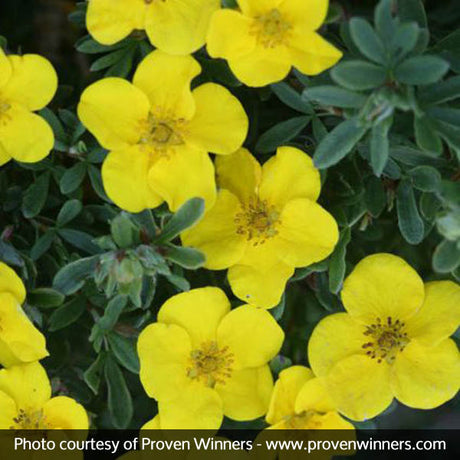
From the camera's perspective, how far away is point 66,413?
5.34ft

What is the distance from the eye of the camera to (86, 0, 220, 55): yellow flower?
1447 mm

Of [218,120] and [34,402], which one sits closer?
[218,120]

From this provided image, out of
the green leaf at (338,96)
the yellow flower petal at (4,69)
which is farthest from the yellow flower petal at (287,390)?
the yellow flower petal at (4,69)

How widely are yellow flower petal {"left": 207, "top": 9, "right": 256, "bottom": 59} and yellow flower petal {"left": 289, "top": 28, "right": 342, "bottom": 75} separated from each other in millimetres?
76

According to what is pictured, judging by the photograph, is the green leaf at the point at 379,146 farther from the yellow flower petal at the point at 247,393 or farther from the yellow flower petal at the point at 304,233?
the yellow flower petal at the point at 247,393

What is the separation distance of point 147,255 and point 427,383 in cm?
60

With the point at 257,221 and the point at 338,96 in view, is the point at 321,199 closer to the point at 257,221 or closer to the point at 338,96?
the point at 257,221

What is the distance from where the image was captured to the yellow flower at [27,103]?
1523mm

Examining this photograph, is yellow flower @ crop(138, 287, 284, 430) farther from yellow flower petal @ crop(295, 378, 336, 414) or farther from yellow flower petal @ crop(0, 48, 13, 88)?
yellow flower petal @ crop(0, 48, 13, 88)

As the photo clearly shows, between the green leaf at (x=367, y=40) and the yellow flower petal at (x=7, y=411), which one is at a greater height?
the green leaf at (x=367, y=40)

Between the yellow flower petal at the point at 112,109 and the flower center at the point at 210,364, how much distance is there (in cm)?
44

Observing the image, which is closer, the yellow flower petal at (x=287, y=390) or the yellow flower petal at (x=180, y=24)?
the yellow flower petal at (x=180, y=24)

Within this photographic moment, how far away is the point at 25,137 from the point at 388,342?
79cm

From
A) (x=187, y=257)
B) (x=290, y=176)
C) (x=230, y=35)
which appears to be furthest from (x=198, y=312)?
(x=230, y=35)
